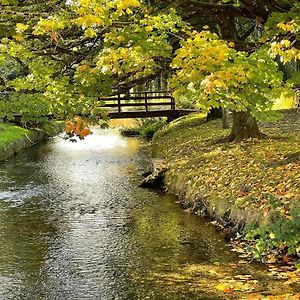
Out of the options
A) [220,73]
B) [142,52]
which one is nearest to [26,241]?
[142,52]

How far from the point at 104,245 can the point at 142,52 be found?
3.92m

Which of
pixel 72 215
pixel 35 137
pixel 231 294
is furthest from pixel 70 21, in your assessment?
pixel 35 137

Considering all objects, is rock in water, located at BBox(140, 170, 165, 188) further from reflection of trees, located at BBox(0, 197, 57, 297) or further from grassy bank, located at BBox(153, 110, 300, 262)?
reflection of trees, located at BBox(0, 197, 57, 297)

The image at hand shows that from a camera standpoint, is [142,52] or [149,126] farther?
[149,126]

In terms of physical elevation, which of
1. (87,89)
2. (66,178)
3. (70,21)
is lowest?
(66,178)

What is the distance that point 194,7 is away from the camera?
9.45m

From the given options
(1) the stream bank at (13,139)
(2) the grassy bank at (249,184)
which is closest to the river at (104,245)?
(2) the grassy bank at (249,184)

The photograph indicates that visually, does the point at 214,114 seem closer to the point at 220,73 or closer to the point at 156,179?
the point at 156,179

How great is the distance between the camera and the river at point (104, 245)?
25.4 ft

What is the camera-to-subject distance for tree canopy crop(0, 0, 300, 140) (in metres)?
7.04

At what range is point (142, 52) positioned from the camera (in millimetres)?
8039

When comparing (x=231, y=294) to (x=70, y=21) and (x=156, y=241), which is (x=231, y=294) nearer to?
(x=156, y=241)

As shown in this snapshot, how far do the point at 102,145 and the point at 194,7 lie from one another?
20.5 meters

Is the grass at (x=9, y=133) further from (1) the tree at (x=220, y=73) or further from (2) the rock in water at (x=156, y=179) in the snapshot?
(1) the tree at (x=220, y=73)
